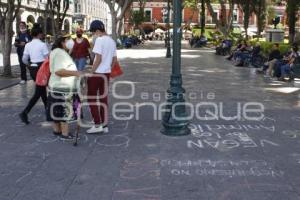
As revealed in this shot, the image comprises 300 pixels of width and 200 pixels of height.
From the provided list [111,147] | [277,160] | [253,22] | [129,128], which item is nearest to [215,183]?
[277,160]

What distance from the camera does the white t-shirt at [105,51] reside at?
307 inches

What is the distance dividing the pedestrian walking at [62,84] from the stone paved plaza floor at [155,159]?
0.47m

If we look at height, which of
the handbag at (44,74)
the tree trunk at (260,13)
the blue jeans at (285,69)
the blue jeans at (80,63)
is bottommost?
the blue jeans at (285,69)

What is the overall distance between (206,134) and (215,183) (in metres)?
2.62

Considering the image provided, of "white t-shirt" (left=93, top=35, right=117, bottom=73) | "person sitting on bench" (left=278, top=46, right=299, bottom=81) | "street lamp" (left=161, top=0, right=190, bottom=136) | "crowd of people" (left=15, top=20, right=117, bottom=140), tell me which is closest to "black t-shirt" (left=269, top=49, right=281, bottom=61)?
"person sitting on bench" (left=278, top=46, right=299, bottom=81)

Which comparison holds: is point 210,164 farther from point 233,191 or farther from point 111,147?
point 111,147

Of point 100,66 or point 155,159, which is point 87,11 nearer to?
point 100,66

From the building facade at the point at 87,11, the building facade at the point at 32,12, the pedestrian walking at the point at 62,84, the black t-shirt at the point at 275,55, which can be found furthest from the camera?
the building facade at the point at 87,11

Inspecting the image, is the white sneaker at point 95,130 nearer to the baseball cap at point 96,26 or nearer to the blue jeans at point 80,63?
the baseball cap at point 96,26

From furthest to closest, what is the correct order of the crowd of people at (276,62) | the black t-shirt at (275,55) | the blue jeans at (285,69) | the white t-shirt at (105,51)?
the black t-shirt at (275,55)
the crowd of people at (276,62)
the blue jeans at (285,69)
the white t-shirt at (105,51)

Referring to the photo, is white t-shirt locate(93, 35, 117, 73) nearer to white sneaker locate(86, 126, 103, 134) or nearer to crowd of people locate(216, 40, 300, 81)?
white sneaker locate(86, 126, 103, 134)

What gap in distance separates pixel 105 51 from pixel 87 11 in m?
77.4

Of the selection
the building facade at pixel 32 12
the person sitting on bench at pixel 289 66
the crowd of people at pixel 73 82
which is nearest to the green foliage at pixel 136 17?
the building facade at pixel 32 12

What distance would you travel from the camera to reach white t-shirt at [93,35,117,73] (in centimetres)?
779
